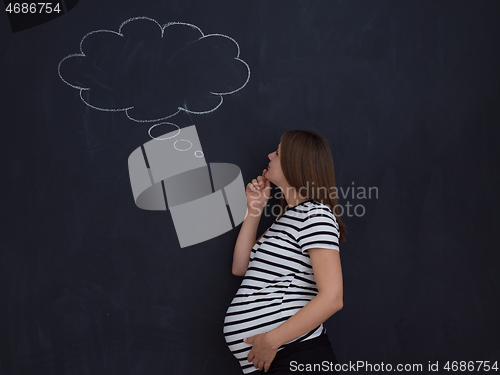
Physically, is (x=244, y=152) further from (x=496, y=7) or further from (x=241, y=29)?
(x=496, y=7)

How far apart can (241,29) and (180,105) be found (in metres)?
0.38

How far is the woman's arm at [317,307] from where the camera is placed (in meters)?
1.04

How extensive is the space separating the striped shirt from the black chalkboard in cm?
30

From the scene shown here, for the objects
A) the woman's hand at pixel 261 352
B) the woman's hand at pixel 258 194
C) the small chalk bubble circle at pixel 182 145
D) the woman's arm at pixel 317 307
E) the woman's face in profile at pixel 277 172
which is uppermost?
the small chalk bubble circle at pixel 182 145

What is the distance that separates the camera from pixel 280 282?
1.14 m

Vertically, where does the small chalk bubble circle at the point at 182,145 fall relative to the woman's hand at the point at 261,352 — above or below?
above

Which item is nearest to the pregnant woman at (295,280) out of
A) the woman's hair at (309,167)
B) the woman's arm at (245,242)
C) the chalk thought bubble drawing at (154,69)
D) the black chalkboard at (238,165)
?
the woman's hair at (309,167)

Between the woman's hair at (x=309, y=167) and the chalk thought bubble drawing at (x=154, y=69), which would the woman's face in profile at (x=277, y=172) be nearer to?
the woman's hair at (x=309, y=167)

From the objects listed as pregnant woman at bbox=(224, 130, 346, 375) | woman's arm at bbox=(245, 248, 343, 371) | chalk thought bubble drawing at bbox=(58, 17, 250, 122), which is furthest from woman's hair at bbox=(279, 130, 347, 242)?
chalk thought bubble drawing at bbox=(58, 17, 250, 122)

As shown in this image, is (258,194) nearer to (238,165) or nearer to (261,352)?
(238,165)

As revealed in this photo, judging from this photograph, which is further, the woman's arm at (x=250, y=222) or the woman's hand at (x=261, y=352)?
the woman's arm at (x=250, y=222)

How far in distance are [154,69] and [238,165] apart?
1.58 ft

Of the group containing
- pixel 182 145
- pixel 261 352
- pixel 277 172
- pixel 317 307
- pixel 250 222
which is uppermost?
pixel 182 145

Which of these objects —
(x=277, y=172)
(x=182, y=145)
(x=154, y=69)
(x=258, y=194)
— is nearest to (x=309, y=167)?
(x=277, y=172)
